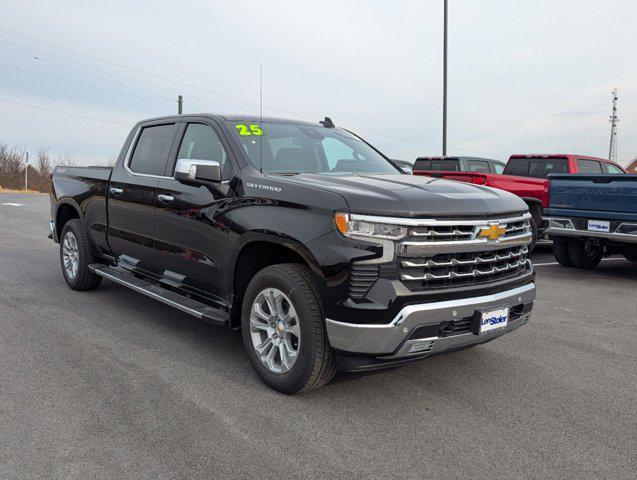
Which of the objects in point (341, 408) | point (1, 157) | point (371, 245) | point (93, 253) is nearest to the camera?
point (371, 245)

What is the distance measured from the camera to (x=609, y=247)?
8.59 metres

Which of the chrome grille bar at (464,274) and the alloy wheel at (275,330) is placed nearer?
the chrome grille bar at (464,274)

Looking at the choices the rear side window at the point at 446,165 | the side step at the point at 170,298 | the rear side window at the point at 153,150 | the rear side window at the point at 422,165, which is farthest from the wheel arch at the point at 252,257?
the rear side window at the point at 422,165

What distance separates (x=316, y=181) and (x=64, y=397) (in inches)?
82.8

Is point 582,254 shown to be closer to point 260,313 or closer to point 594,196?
point 594,196

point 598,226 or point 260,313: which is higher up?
point 598,226

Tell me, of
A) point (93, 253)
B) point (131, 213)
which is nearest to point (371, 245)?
point (131, 213)

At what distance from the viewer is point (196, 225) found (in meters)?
4.25

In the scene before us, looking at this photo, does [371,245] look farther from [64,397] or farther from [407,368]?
[64,397]

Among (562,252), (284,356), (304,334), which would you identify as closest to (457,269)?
(304,334)

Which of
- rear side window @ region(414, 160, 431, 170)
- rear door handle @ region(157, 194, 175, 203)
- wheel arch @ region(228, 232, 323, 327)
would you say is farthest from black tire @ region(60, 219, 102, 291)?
rear side window @ region(414, 160, 431, 170)

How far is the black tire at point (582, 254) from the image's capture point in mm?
9055

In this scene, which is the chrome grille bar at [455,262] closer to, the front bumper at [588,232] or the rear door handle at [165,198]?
the rear door handle at [165,198]

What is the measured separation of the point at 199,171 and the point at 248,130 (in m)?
0.69
